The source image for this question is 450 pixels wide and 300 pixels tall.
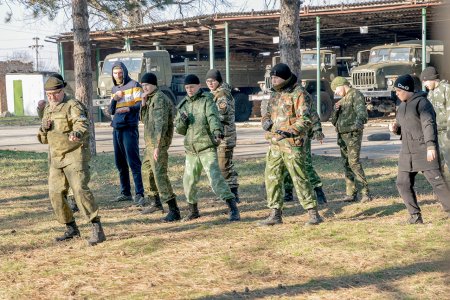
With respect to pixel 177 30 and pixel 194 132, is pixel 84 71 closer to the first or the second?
pixel 194 132

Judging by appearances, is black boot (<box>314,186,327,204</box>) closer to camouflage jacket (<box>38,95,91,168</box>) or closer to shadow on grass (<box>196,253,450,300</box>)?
camouflage jacket (<box>38,95,91,168</box>)

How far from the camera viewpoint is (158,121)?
8219mm

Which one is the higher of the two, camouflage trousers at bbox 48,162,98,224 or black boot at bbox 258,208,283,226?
camouflage trousers at bbox 48,162,98,224

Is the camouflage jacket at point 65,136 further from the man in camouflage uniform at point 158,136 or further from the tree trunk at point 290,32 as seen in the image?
the tree trunk at point 290,32

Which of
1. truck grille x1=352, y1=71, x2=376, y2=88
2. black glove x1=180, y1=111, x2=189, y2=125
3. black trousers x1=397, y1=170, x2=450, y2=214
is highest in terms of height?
truck grille x1=352, y1=71, x2=376, y2=88

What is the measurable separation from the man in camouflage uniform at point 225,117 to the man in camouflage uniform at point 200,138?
2.43 ft

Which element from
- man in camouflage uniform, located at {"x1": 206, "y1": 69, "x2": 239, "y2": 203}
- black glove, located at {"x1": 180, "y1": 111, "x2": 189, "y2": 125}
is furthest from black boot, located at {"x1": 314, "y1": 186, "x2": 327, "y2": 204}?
black glove, located at {"x1": 180, "y1": 111, "x2": 189, "y2": 125}

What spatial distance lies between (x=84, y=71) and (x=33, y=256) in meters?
8.68

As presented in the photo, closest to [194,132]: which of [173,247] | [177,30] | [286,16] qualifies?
[173,247]

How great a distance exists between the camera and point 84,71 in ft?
48.8

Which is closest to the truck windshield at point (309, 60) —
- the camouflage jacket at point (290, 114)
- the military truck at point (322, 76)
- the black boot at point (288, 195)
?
the military truck at point (322, 76)

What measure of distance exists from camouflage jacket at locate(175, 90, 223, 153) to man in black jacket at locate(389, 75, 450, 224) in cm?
192

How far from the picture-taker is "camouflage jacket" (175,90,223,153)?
7.86 metres

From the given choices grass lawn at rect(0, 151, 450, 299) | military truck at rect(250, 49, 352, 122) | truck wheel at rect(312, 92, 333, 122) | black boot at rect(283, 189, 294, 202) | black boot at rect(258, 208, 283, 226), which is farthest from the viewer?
military truck at rect(250, 49, 352, 122)
